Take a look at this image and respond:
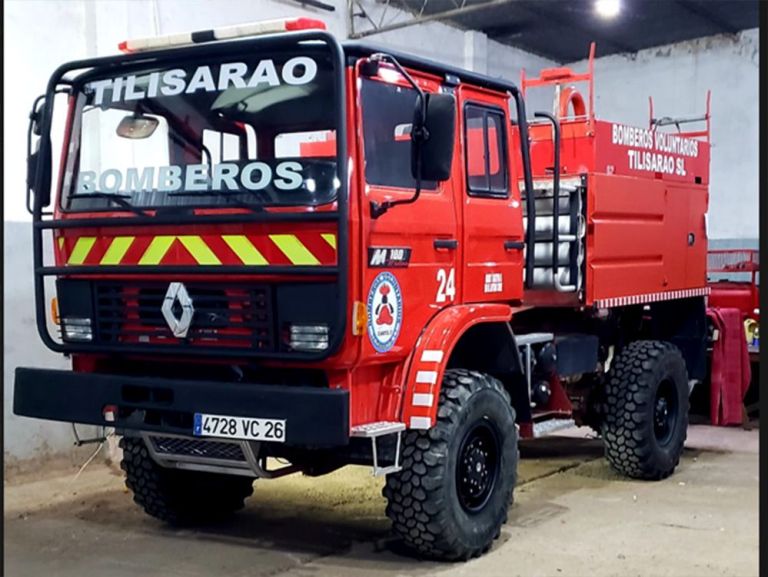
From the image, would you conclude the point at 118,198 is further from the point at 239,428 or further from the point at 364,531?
the point at 364,531

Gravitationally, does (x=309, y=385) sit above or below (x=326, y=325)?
below

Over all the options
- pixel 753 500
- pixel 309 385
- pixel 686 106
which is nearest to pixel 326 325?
pixel 309 385

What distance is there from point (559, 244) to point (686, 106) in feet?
28.8

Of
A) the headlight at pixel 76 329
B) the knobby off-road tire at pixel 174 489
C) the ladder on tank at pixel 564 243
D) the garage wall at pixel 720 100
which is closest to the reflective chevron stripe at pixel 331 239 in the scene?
the headlight at pixel 76 329

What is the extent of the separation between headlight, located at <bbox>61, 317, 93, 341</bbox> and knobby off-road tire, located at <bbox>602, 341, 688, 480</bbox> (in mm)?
3479

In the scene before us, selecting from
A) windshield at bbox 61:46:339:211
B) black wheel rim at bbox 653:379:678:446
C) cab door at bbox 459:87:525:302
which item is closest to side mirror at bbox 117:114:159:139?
windshield at bbox 61:46:339:211

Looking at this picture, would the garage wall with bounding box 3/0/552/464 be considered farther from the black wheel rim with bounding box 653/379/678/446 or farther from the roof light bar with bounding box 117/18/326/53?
the black wheel rim with bounding box 653/379/678/446

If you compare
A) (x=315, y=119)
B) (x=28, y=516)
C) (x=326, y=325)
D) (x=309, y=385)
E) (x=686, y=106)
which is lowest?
(x=28, y=516)

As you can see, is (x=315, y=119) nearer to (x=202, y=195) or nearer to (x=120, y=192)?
(x=202, y=195)

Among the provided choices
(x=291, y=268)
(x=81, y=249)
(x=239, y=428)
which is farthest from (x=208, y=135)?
(x=239, y=428)

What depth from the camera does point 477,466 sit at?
496 centimetres

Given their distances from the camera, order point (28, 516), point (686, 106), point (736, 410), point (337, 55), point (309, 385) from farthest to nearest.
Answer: point (686, 106)
point (736, 410)
point (28, 516)
point (309, 385)
point (337, 55)

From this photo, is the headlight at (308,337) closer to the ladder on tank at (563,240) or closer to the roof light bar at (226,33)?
the roof light bar at (226,33)

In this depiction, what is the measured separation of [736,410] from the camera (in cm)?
789
